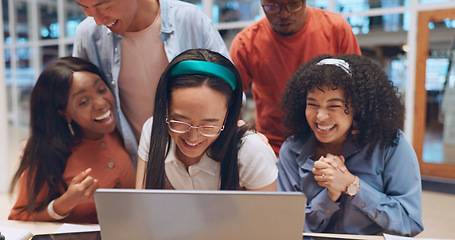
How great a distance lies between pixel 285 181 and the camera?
1559mm

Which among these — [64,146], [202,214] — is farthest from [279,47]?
[202,214]

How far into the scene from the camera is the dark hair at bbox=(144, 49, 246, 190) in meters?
1.22

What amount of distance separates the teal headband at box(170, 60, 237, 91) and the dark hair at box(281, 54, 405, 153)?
0.39 m

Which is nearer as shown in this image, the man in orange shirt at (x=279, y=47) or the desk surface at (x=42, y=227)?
the desk surface at (x=42, y=227)

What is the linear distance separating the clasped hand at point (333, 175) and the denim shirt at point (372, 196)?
2.5 inches

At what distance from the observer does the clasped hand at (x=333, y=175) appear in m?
1.31

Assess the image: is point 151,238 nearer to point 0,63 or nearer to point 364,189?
point 364,189

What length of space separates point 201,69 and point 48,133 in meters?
0.82

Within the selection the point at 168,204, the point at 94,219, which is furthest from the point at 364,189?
the point at 94,219

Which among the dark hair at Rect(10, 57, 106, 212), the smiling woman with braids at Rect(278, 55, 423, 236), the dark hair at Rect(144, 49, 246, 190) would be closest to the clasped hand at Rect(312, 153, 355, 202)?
the smiling woman with braids at Rect(278, 55, 423, 236)

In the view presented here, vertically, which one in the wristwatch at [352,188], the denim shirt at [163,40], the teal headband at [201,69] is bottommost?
the wristwatch at [352,188]

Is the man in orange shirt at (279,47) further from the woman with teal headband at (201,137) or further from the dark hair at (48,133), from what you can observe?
the dark hair at (48,133)

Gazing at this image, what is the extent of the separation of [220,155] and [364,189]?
1.73 feet

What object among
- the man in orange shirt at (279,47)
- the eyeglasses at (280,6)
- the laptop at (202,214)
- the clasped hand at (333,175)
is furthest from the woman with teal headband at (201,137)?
the man in orange shirt at (279,47)
